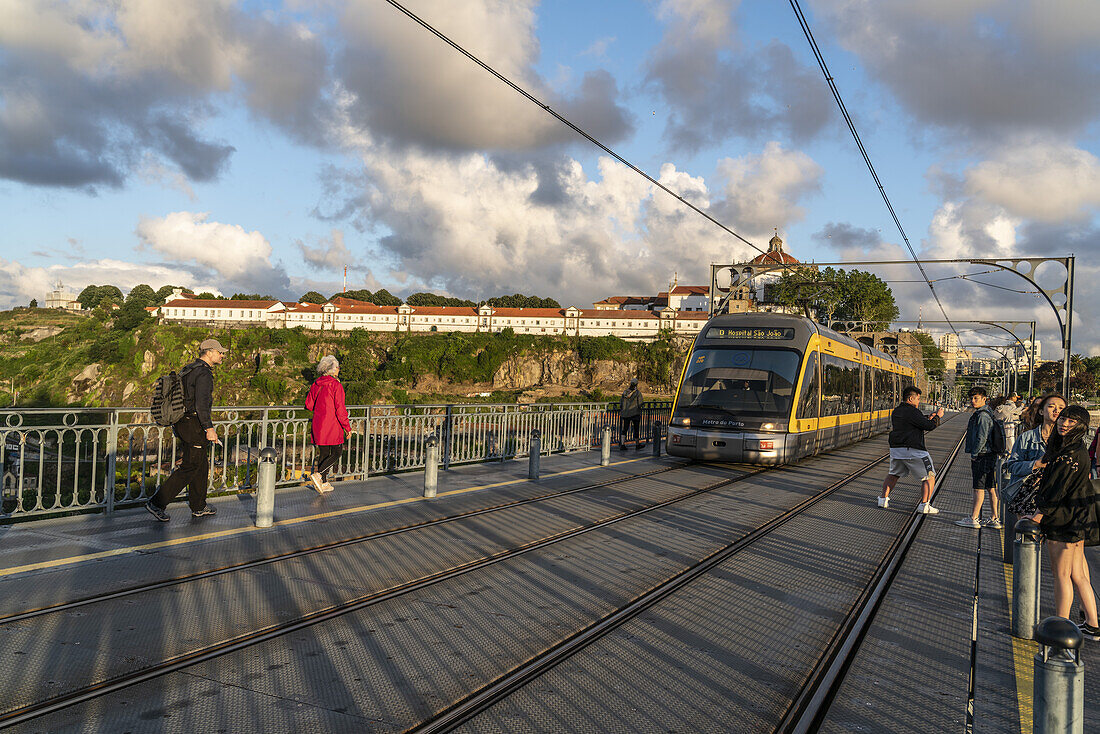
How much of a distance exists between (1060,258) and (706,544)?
1810cm

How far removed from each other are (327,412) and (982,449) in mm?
8609

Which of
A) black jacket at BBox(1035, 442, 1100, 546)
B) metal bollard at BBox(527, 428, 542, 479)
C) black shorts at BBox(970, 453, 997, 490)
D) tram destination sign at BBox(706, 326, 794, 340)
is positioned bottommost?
metal bollard at BBox(527, 428, 542, 479)

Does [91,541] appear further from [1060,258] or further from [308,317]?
[308,317]

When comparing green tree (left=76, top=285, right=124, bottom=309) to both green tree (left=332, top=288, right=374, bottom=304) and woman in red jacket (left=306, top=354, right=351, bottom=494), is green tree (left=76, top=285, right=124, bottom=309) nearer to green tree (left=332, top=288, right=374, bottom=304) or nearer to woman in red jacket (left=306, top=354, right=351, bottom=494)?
green tree (left=332, top=288, right=374, bottom=304)

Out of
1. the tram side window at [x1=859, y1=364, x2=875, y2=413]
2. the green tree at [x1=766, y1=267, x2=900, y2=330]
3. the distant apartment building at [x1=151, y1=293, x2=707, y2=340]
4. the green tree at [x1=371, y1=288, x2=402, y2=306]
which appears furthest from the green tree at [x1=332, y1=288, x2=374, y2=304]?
Answer: the tram side window at [x1=859, y1=364, x2=875, y2=413]

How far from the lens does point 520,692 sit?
392 cm

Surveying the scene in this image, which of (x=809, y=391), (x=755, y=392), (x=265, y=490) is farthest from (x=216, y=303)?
(x=265, y=490)

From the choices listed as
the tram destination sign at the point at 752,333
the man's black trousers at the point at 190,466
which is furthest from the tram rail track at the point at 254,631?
the tram destination sign at the point at 752,333

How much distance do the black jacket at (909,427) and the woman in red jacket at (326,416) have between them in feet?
25.0

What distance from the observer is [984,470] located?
30.1 ft

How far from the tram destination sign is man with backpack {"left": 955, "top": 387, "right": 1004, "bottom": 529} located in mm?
5586

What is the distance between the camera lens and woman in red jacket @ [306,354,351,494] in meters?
9.62

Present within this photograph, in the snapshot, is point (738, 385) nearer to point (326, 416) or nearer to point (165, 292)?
point (326, 416)

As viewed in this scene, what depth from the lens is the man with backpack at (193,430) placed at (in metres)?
7.58
